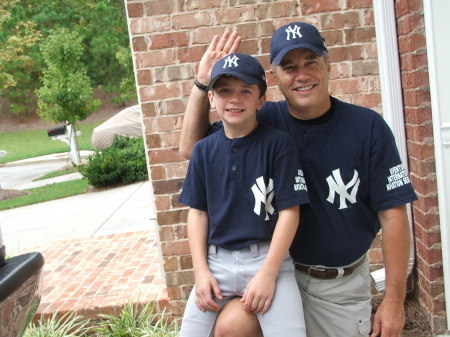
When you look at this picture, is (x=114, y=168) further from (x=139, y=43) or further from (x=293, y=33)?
(x=293, y=33)

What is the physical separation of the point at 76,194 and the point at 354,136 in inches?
389

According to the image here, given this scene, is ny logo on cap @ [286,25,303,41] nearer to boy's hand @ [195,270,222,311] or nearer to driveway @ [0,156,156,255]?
boy's hand @ [195,270,222,311]

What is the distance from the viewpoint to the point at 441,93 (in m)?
2.92

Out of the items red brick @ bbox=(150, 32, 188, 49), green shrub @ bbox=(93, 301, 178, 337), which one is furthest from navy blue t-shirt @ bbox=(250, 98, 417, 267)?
green shrub @ bbox=(93, 301, 178, 337)

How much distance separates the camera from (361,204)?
184cm

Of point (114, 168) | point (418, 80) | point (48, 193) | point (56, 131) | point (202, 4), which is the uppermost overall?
point (202, 4)

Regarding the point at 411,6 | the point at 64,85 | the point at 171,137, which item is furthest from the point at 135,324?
the point at 64,85

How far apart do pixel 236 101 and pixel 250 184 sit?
1.03 feet

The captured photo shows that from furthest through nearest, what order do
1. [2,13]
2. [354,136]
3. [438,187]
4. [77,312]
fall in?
[2,13]
[77,312]
[438,187]
[354,136]

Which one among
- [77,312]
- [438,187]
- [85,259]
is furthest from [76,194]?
[438,187]

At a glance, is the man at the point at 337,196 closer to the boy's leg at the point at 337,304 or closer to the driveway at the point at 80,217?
the boy's leg at the point at 337,304

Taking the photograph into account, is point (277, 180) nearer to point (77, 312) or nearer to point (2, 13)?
point (77, 312)

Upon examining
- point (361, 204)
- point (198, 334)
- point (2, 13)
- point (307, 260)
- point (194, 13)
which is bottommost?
point (198, 334)

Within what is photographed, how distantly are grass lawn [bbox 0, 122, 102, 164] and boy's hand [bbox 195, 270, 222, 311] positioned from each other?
18924 mm
